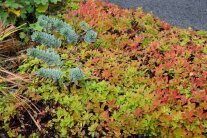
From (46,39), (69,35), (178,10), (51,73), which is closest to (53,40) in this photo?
(46,39)

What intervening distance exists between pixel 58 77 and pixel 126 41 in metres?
1.08

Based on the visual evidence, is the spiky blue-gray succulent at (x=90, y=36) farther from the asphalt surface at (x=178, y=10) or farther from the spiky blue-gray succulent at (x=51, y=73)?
the asphalt surface at (x=178, y=10)

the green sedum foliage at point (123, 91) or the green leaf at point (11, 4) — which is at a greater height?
the green leaf at point (11, 4)

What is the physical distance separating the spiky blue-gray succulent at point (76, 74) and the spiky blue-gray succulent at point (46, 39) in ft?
1.93

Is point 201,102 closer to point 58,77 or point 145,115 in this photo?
point 145,115

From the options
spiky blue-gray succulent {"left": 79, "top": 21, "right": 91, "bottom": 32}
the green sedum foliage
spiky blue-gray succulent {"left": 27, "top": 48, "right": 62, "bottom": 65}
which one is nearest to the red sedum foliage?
the green sedum foliage

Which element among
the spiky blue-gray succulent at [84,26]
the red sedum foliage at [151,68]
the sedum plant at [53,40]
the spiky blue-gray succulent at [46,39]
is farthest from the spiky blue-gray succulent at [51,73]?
the spiky blue-gray succulent at [84,26]

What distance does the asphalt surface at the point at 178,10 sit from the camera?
5.54 meters

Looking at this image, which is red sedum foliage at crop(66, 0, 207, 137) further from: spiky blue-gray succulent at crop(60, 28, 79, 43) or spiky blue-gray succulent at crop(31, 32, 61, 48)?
spiky blue-gray succulent at crop(31, 32, 61, 48)

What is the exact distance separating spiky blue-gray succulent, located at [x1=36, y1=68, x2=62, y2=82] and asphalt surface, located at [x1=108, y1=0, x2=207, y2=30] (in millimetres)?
2478

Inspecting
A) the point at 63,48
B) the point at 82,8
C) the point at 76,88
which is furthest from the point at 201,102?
the point at 82,8

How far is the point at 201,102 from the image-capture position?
11.2 feet

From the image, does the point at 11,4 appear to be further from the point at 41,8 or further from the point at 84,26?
the point at 84,26

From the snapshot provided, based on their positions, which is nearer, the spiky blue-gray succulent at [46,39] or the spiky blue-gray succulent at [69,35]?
the spiky blue-gray succulent at [46,39]
